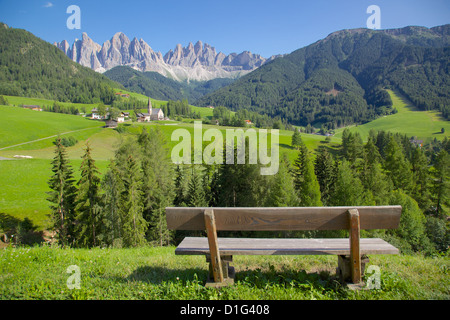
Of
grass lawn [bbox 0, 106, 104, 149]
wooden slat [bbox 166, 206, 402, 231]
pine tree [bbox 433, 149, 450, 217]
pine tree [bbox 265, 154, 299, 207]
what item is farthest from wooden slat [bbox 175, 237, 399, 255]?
grass lawn [bbox 0, 106, 104, 149]

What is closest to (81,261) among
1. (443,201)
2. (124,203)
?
(124,203)

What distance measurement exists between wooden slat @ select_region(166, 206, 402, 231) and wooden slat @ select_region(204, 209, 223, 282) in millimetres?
134

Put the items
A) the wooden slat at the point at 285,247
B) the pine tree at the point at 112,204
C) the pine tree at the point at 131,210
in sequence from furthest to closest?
the pine tree at the point at 112,204 < the pine tree at the point at 131,210 < the wooden slat at the point at 285,247

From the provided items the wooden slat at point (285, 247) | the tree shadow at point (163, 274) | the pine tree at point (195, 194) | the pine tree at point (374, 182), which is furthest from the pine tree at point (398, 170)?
the tree shadow at point (163, 274)

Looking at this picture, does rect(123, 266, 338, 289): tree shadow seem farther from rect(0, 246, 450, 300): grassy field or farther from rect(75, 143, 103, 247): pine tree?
rect(75, 143, 103, 247): pine tree

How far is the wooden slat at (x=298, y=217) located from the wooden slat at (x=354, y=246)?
115 mm

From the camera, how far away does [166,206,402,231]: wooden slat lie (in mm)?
4391

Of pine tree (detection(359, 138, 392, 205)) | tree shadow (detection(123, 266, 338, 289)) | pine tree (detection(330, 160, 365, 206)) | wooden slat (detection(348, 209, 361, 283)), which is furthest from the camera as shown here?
pine tree (detection(359, 138, 392, 205))

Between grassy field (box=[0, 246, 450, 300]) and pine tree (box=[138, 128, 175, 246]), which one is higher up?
grassy field (box=[0, 246, 450, 300])

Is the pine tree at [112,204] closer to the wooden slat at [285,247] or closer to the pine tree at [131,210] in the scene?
the pine tree at [131,210]

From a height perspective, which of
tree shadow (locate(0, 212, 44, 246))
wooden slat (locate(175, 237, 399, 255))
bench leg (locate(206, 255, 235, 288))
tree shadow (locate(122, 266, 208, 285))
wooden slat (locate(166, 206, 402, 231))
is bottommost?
tree shadow (locate(0, 212, 44, 246))

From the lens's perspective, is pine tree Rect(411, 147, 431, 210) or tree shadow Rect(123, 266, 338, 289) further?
pine tree Rect(411, 147, 431, 210)

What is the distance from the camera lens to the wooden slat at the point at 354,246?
14.1ft
